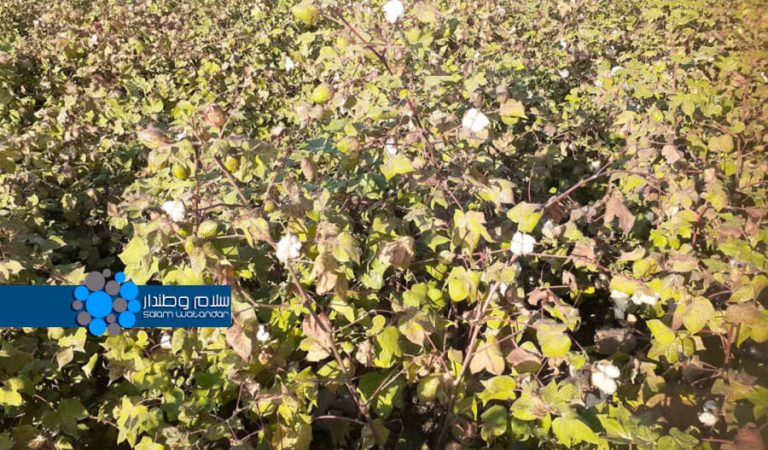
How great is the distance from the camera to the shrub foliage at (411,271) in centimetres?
141

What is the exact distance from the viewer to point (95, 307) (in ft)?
5.92

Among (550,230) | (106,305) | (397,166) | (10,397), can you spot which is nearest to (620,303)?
(550,230)

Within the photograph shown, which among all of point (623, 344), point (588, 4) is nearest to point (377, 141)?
point (623, 344)

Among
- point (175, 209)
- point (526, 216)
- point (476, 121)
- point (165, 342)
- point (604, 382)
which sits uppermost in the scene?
point (476, 121)

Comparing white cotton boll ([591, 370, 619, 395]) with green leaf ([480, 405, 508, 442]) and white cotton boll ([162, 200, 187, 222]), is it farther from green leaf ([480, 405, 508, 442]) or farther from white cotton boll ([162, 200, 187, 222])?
white cotton boll ([162, 200, 187, 222])

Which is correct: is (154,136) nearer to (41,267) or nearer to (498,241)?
(41,267)

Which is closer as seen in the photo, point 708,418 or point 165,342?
point 708,418

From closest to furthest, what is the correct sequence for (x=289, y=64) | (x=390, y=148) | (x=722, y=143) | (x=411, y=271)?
1. (x=390, y=148)
2. (x=411, y=271)
3. (x=722, y=143)
4. (x=289, y=64)

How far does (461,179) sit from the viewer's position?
1799mm

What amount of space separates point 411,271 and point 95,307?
1.08 metres

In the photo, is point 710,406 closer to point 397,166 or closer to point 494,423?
point 494,423

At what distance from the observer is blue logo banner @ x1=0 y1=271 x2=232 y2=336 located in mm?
1726

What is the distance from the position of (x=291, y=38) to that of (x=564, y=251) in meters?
3.73

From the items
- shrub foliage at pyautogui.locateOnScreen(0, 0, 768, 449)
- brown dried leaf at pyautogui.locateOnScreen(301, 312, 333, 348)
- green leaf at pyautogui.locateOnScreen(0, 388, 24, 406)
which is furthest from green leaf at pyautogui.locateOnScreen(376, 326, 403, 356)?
green leaf at pyautogui.locateOnScreen(0, 388, 24, 406)
